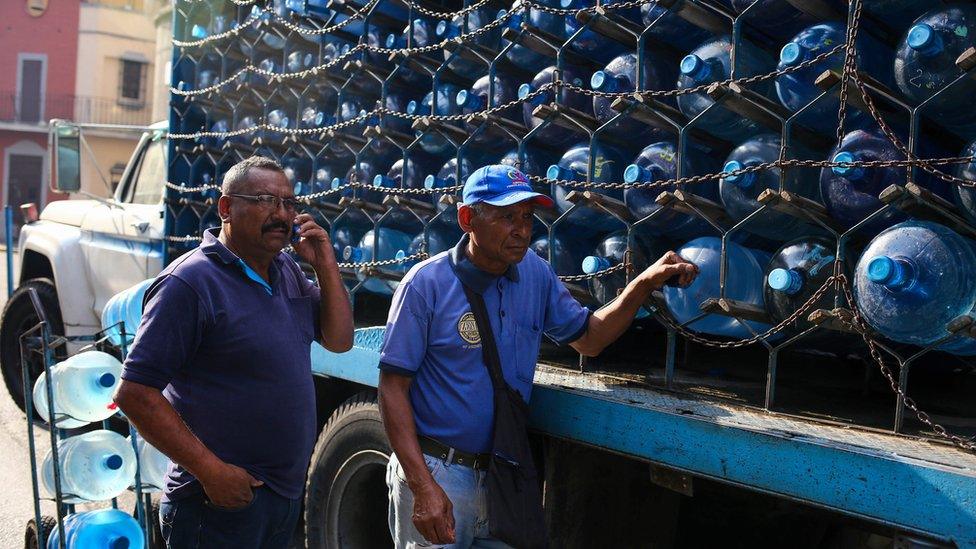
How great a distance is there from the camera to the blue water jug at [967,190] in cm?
243

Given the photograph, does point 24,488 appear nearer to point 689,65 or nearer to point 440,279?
point 440,279

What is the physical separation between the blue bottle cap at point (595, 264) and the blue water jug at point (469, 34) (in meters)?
1.13

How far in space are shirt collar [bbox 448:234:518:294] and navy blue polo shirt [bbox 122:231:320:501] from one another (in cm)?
52

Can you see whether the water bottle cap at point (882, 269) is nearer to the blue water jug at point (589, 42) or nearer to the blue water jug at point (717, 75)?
the blue water jug at point (717, 75)

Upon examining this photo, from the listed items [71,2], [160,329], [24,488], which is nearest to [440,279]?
[160,329]

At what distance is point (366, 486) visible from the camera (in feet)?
12.3

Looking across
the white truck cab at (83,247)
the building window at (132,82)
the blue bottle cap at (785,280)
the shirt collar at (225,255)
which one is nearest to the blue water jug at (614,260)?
the blue bottle cap at (785,280)

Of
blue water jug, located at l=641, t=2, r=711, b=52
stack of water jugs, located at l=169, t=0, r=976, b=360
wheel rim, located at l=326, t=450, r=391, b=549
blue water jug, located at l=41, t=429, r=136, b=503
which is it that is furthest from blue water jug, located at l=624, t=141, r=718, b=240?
blue water jug, located at l=41, t=429, r=136, b=503

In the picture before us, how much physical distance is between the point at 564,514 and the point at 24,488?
13.7ft

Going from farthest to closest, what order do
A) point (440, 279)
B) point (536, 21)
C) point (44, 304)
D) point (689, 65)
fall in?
1. point (44, 304)
2. point (536, 21)
3. point (689, 65)
4. point (440, 279)

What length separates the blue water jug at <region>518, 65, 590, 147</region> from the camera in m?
3.50

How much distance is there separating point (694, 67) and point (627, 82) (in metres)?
0.41

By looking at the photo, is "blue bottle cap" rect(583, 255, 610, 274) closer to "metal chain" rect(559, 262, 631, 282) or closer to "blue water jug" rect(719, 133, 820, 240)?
"metal chain" rect(559, 262, 631, 282)

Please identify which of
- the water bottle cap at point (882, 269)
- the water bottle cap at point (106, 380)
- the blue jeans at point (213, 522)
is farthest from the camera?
the water bottle cap at point (106, 380)
